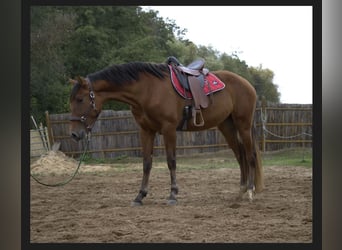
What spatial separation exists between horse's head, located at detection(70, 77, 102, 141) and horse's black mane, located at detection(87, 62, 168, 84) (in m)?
0.14

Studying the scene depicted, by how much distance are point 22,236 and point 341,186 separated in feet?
3.95

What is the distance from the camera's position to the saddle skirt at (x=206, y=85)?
505 cm

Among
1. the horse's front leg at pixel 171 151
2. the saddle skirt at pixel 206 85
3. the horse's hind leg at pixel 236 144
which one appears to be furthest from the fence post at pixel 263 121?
the horse's front leg at pixel 171 151

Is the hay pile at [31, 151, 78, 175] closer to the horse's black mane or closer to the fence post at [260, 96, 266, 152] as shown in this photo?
the fence post at [260, 96, 266, 152]

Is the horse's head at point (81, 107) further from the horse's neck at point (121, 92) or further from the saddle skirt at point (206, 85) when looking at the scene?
the saddle skirt at point (206, 85)

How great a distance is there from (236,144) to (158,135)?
7152 mm

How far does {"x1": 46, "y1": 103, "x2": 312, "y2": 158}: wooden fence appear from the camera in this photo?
12609 mm

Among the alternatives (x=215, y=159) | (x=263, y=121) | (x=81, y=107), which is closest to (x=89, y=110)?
(x=81, y=107)

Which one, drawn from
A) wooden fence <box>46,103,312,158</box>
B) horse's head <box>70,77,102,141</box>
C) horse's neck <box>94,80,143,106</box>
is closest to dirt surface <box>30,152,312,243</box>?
horse's head <box>70,77,102,141</box>

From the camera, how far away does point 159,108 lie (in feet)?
16.0

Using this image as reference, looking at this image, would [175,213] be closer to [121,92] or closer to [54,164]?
[121,92]

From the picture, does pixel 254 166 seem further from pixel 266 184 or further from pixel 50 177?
pixel 50 177

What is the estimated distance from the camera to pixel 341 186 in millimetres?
1714

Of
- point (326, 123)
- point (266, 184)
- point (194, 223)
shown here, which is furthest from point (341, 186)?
point (266, 184)
